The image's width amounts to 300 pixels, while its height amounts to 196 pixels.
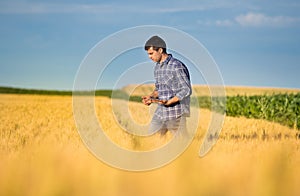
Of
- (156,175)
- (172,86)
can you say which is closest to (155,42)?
(172,86)

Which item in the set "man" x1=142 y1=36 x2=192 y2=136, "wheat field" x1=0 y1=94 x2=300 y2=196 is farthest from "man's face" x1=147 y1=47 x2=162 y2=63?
"wheat field" x1=0 y1=94 x2=300 y2=196

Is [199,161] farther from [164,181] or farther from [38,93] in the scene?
[38,93]

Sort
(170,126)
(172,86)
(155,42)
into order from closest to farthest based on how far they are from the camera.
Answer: (155,42) < (172,86) < (170,126)

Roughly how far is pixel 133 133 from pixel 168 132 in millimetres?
507

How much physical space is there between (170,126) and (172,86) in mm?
506

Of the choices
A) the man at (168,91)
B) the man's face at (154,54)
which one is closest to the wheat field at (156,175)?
the man at (168,91)

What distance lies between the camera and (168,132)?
7211 millimetres

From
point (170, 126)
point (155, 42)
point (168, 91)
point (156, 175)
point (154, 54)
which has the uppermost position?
point (155, 42)

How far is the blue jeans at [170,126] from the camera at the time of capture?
703 cm

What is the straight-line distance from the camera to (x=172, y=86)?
22.7 feet

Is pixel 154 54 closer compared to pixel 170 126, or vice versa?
pixel 154 54

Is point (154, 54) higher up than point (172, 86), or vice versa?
point (154, 54)

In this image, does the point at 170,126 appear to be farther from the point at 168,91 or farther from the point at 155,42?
the point at 155,42

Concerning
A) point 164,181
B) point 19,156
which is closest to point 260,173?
point 164,181
